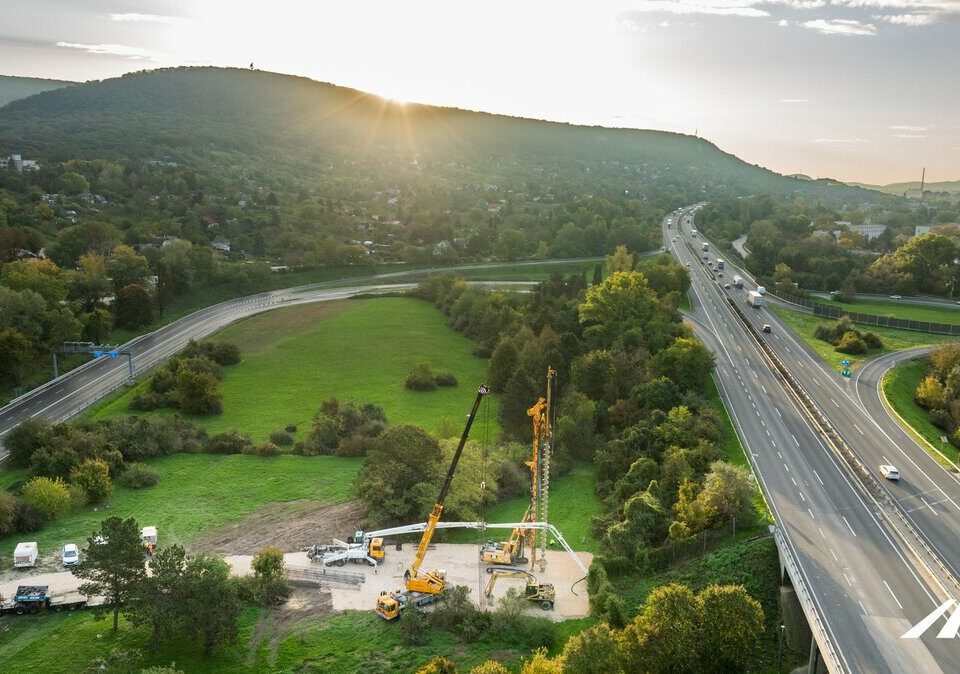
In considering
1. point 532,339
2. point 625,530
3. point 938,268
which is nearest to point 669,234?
point 938,268

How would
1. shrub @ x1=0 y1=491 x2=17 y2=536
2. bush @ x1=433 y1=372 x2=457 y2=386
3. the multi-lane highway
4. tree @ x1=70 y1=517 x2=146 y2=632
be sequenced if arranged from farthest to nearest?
bush @ x1=433 y1=372 x2=457 y2=386, shrub @ x1=0 y1=491 x2=17 y2=536, tree @ x1=70 y1=517 x2=146 y2=632, the multi-lane highway

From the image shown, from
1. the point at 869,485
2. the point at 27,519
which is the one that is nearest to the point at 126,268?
the point at 27,519

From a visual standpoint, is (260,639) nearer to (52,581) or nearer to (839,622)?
(52,581)

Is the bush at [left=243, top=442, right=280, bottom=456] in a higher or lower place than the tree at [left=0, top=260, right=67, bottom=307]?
lower

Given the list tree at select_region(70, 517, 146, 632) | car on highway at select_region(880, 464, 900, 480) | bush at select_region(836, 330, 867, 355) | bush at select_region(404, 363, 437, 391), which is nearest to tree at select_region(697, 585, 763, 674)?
car on highway at select_region(880, 464, 900, 480)

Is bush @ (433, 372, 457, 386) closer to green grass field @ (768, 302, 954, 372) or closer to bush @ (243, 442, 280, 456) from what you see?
bush @ (243, 442, 280, 456)

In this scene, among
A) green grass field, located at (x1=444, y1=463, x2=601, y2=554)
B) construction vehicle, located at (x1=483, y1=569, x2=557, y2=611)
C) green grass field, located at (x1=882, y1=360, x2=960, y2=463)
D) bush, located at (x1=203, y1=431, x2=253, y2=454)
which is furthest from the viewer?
bush, located at (x1=203, y1=431, x2=253, y2=454)

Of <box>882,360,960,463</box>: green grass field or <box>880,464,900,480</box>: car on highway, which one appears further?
<box>882,360,960,463</box>: green grass field
